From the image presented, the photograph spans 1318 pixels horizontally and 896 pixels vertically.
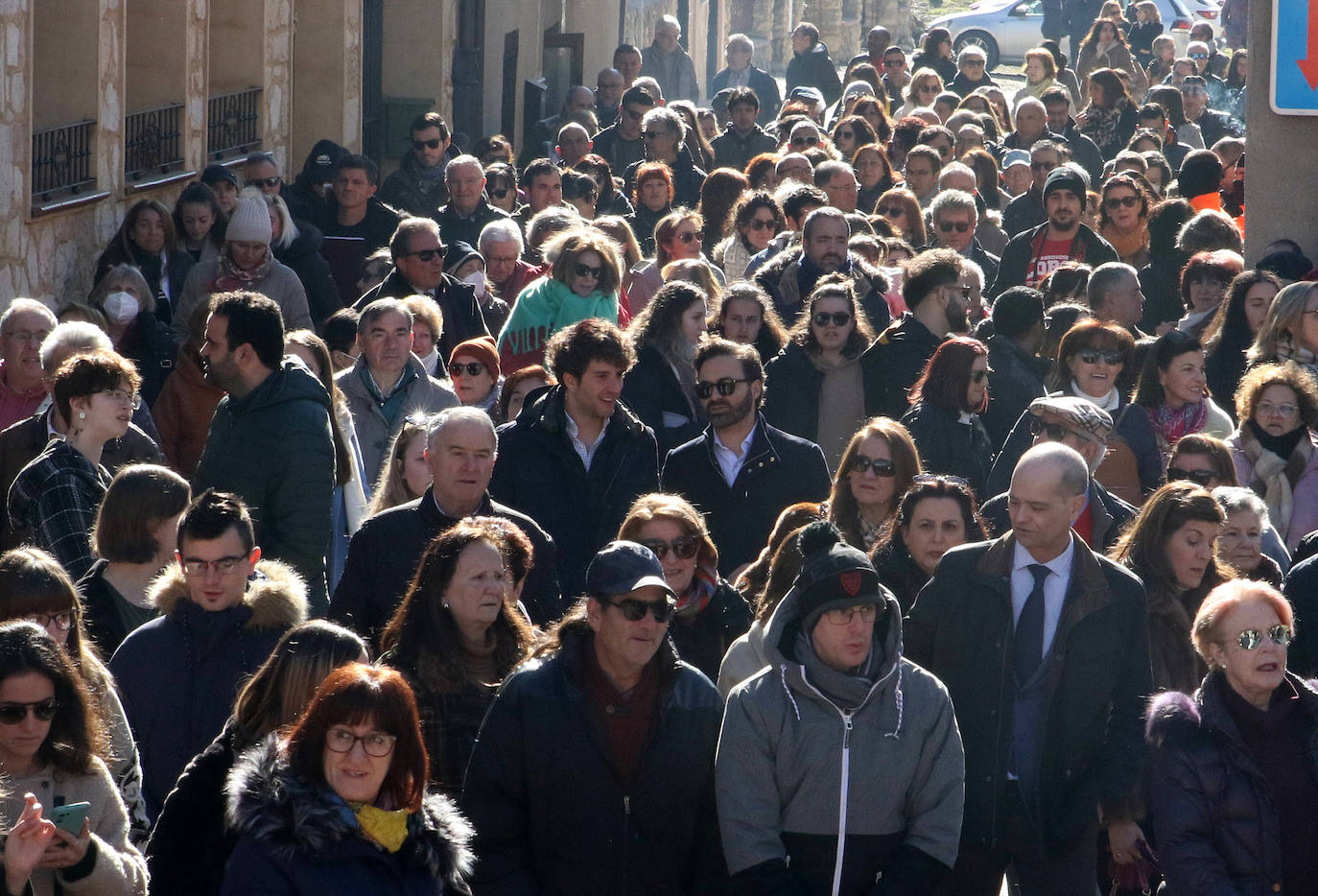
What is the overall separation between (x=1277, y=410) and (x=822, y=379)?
1977 mm

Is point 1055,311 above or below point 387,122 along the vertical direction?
below

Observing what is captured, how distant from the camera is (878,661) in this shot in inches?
211

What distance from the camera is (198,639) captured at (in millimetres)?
5617

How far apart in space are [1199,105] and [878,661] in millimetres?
15525

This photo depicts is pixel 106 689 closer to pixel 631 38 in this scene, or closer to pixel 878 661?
pixel 878 661

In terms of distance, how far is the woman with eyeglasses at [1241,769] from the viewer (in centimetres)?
545

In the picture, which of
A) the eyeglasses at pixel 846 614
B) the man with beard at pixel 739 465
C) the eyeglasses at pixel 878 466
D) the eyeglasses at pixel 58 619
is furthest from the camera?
the man with beard at pixel 739 465

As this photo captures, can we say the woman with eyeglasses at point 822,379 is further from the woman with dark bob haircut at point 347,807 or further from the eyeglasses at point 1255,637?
the woman with dark bob haircut at point 347,807

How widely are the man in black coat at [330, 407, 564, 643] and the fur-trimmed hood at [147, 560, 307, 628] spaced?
0.41 metres

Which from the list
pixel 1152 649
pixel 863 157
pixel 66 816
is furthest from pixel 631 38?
pixel 66 816

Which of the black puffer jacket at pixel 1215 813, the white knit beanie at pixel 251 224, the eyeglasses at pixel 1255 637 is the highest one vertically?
the white knit beanie at pixel 251 224

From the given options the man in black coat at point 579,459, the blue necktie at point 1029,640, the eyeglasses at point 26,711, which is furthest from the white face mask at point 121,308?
the blue necktie at point 1029,640

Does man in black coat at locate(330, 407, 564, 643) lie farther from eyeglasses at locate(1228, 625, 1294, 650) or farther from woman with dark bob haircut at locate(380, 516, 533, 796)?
eyeglasses at locate(1228, 625, 1294, 650)

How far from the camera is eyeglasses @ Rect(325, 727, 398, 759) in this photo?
4473 mm
